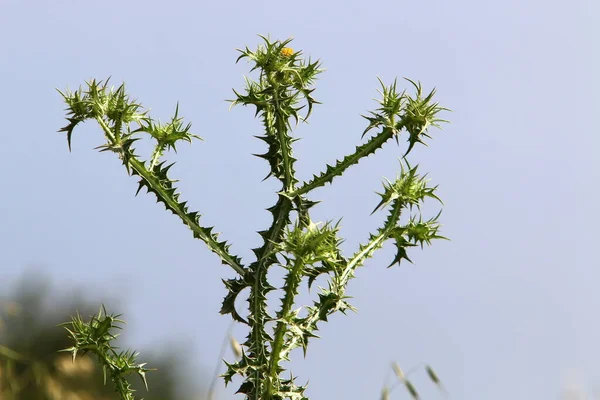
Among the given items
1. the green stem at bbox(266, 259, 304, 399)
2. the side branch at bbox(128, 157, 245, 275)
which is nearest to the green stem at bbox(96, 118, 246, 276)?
the side branch at bbox(128, 157, 245, 275)

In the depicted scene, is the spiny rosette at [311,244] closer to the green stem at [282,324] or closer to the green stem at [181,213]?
the green stem at [282,324]

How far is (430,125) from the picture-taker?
11.9 ft

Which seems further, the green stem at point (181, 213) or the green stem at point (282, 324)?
the green stem at point (181, 213)

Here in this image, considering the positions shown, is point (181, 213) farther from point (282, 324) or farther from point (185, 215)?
point (282, 324)

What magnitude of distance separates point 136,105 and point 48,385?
2150mm

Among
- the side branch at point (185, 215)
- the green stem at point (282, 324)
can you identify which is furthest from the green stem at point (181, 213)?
the green stem at point (282, 324)

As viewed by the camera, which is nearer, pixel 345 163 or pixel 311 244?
pixel 311 244

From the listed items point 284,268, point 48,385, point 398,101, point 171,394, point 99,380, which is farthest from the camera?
point 171,394

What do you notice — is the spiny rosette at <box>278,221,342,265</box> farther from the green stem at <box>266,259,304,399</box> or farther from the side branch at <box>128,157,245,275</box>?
the side branch at <box>128,157,245,275</box>

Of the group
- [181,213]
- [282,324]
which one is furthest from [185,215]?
[282,324]

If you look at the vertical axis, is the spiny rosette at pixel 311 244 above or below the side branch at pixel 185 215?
below

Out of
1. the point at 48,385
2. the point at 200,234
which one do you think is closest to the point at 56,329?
the point at 48,385

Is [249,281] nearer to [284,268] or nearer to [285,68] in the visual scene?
[284,268]

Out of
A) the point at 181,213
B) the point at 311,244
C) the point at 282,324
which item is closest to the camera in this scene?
the point at 311,244
